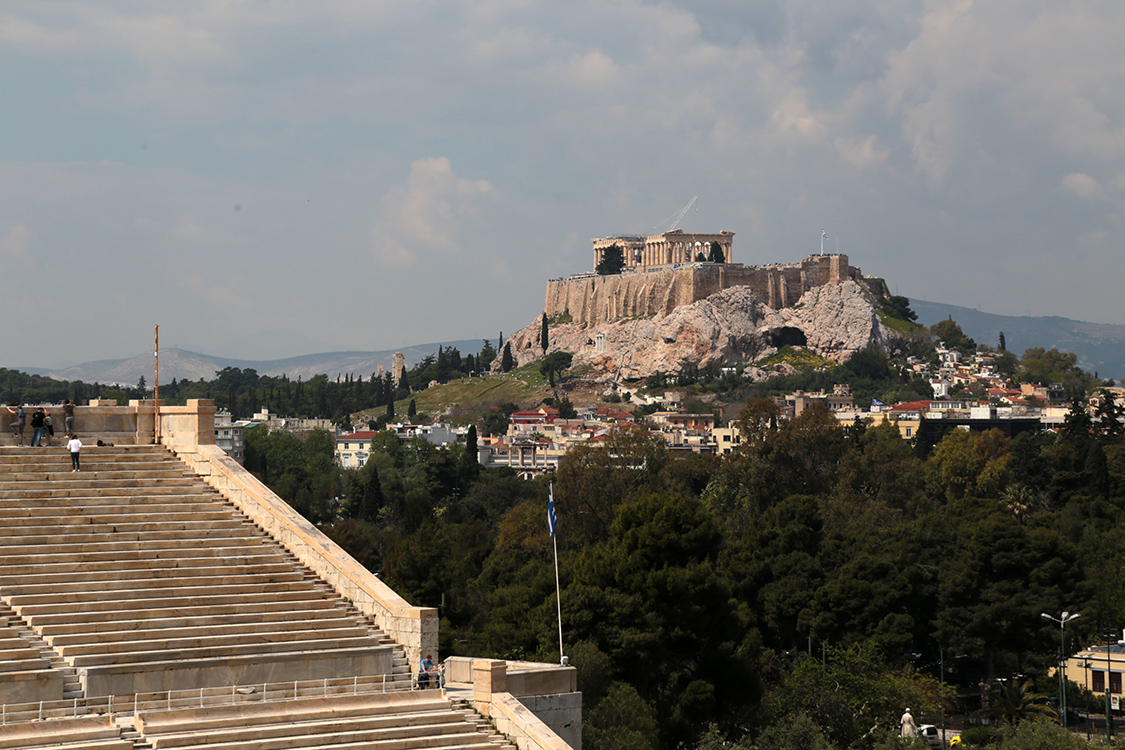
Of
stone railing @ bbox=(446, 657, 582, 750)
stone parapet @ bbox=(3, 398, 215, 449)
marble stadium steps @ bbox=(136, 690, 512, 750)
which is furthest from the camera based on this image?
stone parapet @ bbox=(3, 398, 215, 449)

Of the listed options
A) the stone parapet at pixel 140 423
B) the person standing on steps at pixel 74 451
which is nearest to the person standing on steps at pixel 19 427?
the stone parapet at pixel 140 423

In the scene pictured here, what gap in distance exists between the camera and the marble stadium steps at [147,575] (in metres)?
21.4

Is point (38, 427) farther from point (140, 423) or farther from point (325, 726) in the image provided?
point (325, 726)

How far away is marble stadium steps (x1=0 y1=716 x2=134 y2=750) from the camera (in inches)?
700

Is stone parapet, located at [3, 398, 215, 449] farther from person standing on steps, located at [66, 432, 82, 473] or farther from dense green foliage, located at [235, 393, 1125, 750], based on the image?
dense green foliage, located at [235, 393, 1125, 750]

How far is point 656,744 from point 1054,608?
95.2 feet

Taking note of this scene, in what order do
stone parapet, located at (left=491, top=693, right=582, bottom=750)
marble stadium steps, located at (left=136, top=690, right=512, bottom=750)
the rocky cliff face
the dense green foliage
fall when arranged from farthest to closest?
the rocky cliff face
the dense green foliage
stone parapet, located at (left=491, top=693, right=582, bottom=750)
marble stadium steps, located at (left=136, top=690, right=512, bottom=750)

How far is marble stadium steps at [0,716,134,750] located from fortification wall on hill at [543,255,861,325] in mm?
164110

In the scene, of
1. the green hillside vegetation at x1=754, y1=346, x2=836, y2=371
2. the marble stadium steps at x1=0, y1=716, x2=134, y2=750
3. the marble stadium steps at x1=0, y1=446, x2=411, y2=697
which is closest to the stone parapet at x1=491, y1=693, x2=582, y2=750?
the marble stadium steps at x1=0, y1=446, x2=411, y2=697

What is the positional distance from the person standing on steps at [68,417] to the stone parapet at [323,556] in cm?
222

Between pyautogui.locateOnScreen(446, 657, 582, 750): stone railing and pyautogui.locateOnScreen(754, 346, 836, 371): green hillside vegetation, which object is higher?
pyautogui.locateOnScreen(754, 346, 836, 371): green hillside vegetation

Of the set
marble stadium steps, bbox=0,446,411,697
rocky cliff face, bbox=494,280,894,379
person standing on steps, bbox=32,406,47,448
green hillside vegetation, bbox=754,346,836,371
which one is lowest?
marble stadium steps, bbox=0,446,411,697

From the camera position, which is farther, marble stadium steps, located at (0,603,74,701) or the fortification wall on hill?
the fortification wall on hill

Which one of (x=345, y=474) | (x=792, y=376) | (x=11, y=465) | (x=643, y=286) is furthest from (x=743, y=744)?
(x=643, y=286)
